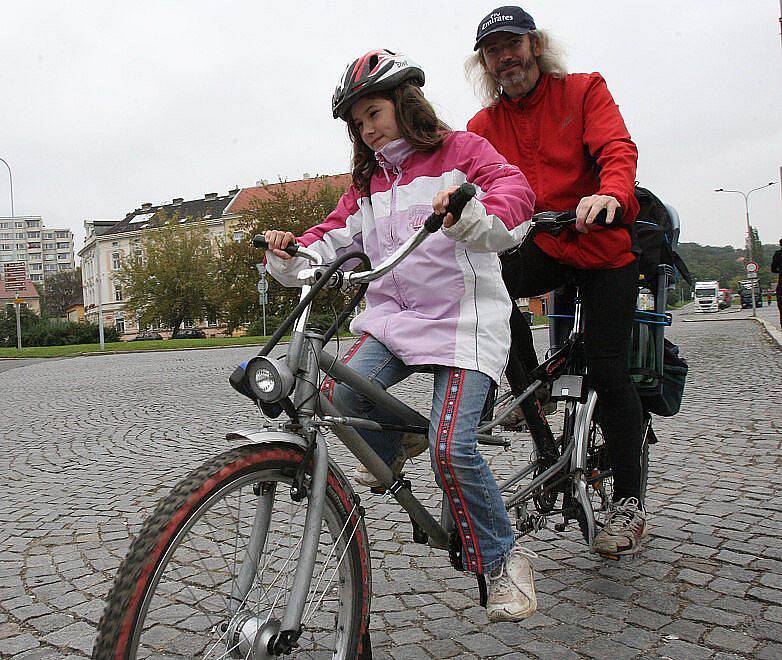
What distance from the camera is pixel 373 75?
7.83ft

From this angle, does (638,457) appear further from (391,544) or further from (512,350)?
(391,544)

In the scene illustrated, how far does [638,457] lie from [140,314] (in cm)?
6190

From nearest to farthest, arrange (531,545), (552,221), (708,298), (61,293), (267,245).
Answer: (267,245)
(552,221)
(531,545)
(708,298)
(61,293)

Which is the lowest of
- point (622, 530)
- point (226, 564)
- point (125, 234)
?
point (622, 530)

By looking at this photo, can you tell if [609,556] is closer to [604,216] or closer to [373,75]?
[604,216]

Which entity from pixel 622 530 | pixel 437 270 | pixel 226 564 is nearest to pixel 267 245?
pixel 437 270

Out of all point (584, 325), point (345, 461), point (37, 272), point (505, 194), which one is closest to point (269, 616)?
point (505, 194)

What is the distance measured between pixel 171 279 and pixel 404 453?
196 ft

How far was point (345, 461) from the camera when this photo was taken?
228 inches

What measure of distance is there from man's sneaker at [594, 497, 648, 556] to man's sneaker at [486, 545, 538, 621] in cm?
91

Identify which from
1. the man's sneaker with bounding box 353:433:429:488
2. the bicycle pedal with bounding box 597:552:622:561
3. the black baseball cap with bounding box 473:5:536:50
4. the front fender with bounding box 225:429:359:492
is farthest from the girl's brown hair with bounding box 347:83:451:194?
the bicycle pedal with bounding box 597:552:622:561

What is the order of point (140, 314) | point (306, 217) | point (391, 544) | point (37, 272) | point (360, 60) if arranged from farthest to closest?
point (37, 272) < point (140, 314) < point (306, 217) < point (391, 544) < point (360, 60)

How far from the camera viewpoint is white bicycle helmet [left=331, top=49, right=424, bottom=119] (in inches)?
94.1

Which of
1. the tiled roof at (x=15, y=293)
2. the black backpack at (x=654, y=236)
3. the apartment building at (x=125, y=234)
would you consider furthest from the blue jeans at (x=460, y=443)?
the apartment building at (x=125, y=234)
